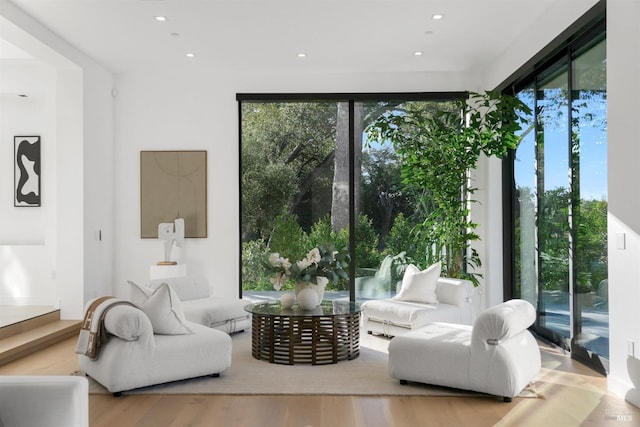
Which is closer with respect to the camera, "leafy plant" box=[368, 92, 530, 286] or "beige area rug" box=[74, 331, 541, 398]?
"beige area rug" box=[74, 331, 541, 398]

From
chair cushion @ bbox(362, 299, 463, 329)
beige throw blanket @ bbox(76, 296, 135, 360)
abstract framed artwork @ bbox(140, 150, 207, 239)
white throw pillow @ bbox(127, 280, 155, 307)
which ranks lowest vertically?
chair cushion @ bbox(362, 299, 463, 329)

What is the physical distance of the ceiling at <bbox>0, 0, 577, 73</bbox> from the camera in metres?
5.36

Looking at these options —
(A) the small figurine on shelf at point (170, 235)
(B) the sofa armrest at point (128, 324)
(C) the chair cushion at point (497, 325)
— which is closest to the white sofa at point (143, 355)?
(B) the sofa armrest at point (128, 324)

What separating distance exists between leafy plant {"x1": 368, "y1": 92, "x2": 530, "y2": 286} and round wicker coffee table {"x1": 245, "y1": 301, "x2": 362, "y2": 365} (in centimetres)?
206

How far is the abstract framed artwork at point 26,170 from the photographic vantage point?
7383mm

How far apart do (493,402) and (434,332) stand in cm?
74

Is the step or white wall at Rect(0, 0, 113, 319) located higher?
white wall at Rect(0, 0, 113, 319)

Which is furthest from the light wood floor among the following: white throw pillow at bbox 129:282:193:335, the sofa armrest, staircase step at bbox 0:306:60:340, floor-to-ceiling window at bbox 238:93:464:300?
floor-to-ceiling window at bbox 238:93:464:300

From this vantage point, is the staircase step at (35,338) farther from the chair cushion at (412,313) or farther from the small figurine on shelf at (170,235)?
the chair cushion at (412,313)

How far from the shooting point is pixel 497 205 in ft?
23.9

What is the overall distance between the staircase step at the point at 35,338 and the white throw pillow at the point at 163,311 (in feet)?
5.29

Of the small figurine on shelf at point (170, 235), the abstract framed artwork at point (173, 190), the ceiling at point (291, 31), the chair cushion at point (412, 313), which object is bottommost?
the chair cushion at point (412, 313)

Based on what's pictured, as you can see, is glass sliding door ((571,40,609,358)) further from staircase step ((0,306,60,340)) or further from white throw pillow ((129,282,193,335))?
staircase step ((0,306,60,340))

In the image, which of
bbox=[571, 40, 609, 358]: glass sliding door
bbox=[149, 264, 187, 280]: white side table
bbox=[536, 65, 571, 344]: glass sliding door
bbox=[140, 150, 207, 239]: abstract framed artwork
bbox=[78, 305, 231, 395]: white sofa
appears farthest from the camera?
bbox=[140, 150, 207, 239]: abstract framed artwork
